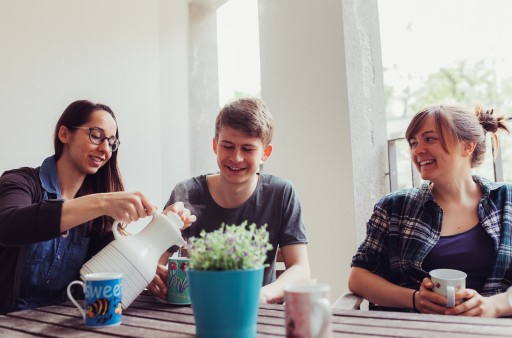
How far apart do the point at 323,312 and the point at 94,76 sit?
2.65 meters

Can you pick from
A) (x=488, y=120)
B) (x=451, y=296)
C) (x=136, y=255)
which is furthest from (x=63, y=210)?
(x=488, y=120)

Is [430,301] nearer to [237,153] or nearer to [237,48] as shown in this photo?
[237,153]

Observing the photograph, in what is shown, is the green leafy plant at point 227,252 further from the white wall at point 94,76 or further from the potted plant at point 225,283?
the white wall at point 94,76

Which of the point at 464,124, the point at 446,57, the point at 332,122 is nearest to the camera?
the point at 464,124

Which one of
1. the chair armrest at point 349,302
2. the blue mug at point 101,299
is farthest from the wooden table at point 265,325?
the chair armrest at point 349,302

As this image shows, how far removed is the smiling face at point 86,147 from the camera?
1590 millimetres

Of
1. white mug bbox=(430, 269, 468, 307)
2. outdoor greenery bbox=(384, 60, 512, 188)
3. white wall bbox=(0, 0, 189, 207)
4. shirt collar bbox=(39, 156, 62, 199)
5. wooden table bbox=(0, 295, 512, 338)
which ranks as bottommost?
wooden table bbox=(0, 295, 512, 338)

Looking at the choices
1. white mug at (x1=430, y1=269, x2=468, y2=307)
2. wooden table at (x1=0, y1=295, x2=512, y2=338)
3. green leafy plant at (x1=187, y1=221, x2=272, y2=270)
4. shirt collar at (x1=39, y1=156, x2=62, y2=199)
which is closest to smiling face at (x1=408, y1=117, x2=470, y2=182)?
white mug at (x1=430, y1=269, x2=468, y2=307)

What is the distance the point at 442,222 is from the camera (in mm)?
1571

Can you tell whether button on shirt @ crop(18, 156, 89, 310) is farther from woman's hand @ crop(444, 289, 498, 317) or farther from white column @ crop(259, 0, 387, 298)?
white column @ crop(259, 0, 387, 298)

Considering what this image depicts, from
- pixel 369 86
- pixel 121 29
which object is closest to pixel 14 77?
pixel 121 29

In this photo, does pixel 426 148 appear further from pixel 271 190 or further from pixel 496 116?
pixel 271 190

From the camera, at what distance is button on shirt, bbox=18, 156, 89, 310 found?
4.61ft

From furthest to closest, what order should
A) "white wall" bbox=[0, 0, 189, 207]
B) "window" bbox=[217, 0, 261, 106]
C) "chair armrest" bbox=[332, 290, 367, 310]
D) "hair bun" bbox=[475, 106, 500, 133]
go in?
1. "window" bbox=[217, 0, 261, 106]
2. "white wall" bbox=[0, 0, 189, 207]
3. "hair bun" bbox=[475, 106, 500, 133]
4. "chair armrest" bbox=[332, 290, 367, 310]
